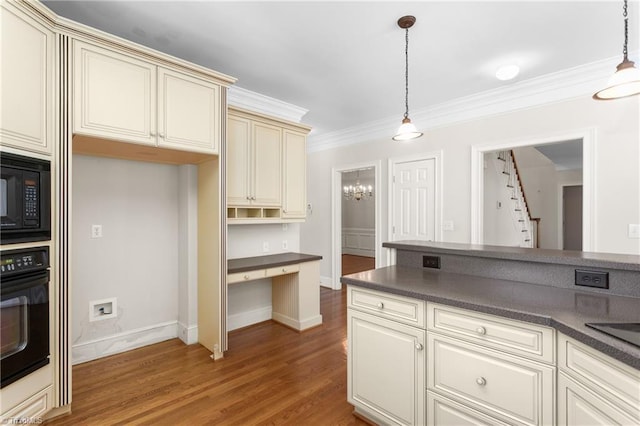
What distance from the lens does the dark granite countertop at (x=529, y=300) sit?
3.59 ft

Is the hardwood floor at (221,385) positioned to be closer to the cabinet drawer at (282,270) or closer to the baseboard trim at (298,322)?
the baseboard trim at (298,322)

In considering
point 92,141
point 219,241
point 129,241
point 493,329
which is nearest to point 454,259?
point 493,329

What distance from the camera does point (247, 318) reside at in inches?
142

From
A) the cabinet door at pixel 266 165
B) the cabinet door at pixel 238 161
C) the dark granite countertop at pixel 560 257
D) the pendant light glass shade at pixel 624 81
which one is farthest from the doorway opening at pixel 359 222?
the pendant light glass shade at pixel 624 81

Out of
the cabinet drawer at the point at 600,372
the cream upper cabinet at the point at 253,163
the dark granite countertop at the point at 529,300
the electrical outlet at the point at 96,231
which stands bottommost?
the cabinet drawer at the point at 600,372

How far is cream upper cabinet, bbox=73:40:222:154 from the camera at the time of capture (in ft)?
6.52

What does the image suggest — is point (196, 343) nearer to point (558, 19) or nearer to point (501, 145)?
point (501, 145)

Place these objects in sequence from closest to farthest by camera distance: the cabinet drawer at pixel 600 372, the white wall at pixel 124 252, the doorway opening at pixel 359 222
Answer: the cabinet drawer at pixel 600 372, the white wall at pixel 124 252, the doorway opening at pixel 359 222

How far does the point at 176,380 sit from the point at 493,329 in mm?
2321

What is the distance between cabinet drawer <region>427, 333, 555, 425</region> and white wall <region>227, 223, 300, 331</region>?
8.02 feet

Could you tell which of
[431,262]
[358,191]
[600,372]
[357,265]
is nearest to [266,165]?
[431,262]

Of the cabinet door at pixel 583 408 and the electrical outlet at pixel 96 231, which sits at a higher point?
the electrical outlet at pixel 96 231

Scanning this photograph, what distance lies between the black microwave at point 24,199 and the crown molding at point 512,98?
3.95m

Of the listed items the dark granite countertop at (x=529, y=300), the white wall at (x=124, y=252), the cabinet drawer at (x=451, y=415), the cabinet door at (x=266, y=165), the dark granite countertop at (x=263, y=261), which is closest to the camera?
the dark granite countertop at (x=529, y=300)
